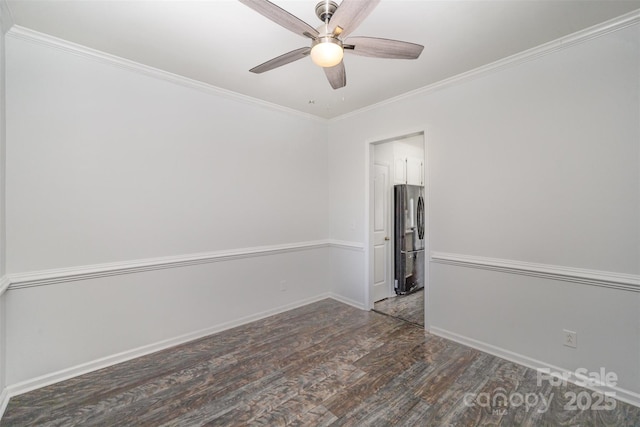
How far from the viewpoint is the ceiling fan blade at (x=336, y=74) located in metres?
1.85

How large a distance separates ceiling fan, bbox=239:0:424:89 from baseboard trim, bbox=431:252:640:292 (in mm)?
2030

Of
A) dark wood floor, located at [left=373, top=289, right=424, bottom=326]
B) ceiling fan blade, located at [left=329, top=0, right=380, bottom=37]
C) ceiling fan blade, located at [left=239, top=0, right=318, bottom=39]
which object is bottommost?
dark wood floor, located at [left=373, top=289, right=424, bottom=326]

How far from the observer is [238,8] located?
1859mm

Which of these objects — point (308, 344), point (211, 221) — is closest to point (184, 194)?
point (211, 221)

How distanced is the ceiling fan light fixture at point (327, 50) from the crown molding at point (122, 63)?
1.93 m

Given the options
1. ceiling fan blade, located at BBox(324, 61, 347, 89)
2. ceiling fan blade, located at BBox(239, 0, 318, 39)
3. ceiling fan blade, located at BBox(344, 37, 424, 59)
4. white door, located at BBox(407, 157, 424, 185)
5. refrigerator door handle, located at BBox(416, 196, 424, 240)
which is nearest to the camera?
ceiling fan blade, located at BBox(239, 0, 318, 39)

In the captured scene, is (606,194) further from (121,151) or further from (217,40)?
(121,151)

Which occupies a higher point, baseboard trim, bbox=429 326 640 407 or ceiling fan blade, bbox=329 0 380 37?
ceiling fan blade, bbox=329 0 380 37

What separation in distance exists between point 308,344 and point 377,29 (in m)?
2.93

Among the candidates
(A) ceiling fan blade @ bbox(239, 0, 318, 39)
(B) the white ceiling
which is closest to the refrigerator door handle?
(B) the white ceiling

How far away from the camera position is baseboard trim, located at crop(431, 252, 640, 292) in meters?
2.02

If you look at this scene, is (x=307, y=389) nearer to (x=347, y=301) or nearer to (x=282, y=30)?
(x=347, y=301)

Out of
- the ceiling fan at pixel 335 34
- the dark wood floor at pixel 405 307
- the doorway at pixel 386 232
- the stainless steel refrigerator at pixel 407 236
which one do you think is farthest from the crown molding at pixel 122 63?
the dark wood floor at pixel 405 307

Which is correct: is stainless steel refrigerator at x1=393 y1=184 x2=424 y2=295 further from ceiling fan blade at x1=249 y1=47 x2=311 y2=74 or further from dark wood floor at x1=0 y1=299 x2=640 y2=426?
ceiling fan blade at x1=249 y1=47 x2=311 y2=74
